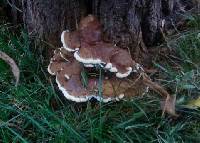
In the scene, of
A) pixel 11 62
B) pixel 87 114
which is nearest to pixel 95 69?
pixel 87 114

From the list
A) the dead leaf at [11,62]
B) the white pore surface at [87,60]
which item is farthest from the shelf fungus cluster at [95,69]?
the dead leaf at [11,62]

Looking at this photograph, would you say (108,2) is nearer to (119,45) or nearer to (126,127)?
(119,45)

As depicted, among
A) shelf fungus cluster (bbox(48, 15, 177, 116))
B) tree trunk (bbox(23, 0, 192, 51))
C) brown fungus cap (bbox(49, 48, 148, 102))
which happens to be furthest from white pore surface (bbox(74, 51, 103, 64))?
tree trunk (bbox(23, 0, 192, 51))

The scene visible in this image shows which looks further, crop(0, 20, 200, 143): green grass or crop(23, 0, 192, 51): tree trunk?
crop(23, 0, 192, 51): tree trunk

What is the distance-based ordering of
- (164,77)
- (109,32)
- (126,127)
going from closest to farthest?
1. (126,127)
2. (109,32)
3. (164,77)

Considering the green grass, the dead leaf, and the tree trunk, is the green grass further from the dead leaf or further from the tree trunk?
the tree trunk

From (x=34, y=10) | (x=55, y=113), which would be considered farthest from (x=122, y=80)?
(x=34, y=10)

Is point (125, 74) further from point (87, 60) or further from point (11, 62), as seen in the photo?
point (11, 62)
